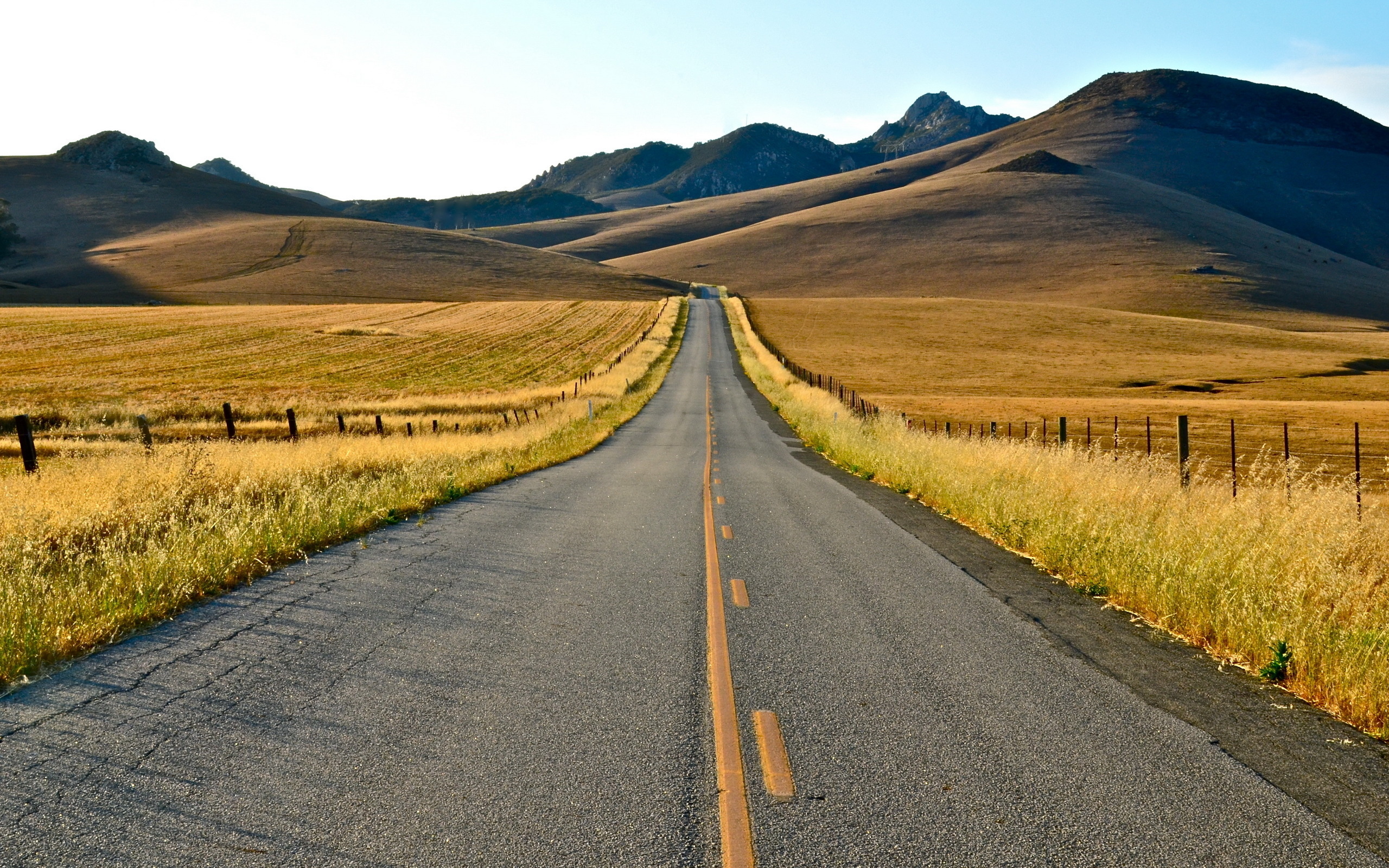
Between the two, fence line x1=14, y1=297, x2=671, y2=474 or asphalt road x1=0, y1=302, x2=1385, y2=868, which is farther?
fence line x1=14, y1=297, x2=671, y2=474

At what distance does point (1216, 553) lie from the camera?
829 cm

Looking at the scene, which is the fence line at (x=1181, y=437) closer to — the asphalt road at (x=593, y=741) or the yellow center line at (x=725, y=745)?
the yellow center line at (x=725, y=745)

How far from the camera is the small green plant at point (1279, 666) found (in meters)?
6.23

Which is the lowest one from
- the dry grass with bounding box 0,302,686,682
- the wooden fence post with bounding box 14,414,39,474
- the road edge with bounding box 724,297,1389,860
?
the road edge with bounding box 724,297,1389,860

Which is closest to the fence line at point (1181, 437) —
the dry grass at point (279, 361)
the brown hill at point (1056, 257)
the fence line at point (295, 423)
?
the fence line at point (295, 423)

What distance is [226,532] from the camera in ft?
31.8

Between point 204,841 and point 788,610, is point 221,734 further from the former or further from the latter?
point 788,610

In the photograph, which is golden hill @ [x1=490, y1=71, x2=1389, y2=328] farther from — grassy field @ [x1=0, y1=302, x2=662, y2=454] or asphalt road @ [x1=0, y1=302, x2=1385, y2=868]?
asphalt road @ [x1=0, y1=302, x2=1385, y2=868]

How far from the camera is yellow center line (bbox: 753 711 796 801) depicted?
4340mm

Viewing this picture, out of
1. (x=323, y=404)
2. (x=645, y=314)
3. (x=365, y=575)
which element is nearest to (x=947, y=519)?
(x=365, y=575)

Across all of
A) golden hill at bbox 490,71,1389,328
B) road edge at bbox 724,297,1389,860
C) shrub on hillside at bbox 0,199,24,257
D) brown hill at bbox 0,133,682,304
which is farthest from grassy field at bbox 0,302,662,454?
shrub on hillside at bbox 0,199,24,257

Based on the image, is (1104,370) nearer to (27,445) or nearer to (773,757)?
(27,445)

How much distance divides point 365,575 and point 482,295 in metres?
120

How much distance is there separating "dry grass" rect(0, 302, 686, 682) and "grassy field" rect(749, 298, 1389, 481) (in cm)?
1417
